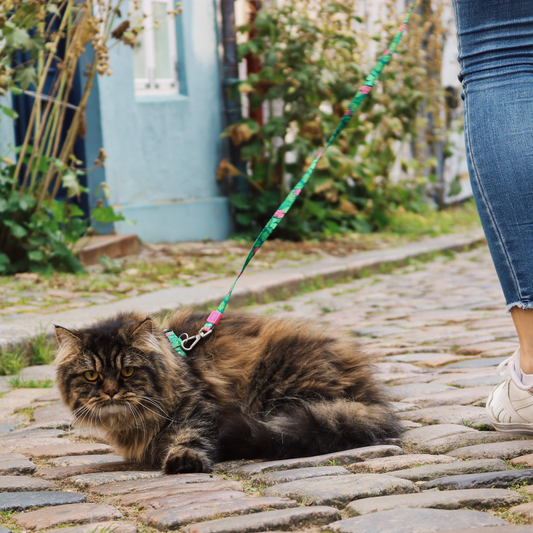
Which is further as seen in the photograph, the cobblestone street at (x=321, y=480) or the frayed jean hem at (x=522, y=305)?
the frayed jean hem at (x=522, y=305)

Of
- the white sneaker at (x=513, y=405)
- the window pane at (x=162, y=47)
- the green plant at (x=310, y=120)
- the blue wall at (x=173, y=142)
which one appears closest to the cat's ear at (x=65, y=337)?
the white sneaker at (x=513, y=405)

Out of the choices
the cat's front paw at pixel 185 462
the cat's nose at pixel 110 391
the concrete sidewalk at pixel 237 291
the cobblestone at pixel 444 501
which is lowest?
the concrete sidewalk at pixel 237 291

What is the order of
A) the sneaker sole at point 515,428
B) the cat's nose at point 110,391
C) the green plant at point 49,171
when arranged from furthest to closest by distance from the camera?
the green plant at point 49,171 → the cat's nose at point 110,391 → the sneaker sole at point 515,428

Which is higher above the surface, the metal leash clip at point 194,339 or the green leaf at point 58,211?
the green leaf at point 58,211

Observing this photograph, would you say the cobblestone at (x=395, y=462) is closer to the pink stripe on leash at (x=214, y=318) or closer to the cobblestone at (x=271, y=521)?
the cobblestone at (x=271, y=521)

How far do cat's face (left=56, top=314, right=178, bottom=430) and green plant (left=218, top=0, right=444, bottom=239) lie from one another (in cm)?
669

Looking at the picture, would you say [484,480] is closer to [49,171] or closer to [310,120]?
[49,171]

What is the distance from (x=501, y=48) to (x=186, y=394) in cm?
151

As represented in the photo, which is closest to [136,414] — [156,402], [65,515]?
[156,402]

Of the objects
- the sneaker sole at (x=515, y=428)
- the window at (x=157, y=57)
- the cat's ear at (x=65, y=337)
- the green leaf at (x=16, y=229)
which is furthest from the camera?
the window at (x=157, y=57)

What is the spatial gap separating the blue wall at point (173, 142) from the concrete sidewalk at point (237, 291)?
2174 mm

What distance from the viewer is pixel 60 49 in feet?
26.6

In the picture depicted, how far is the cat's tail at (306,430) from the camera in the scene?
94.7 inches

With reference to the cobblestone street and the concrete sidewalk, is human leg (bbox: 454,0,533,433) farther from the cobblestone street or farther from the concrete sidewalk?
the concrete sidewalk
